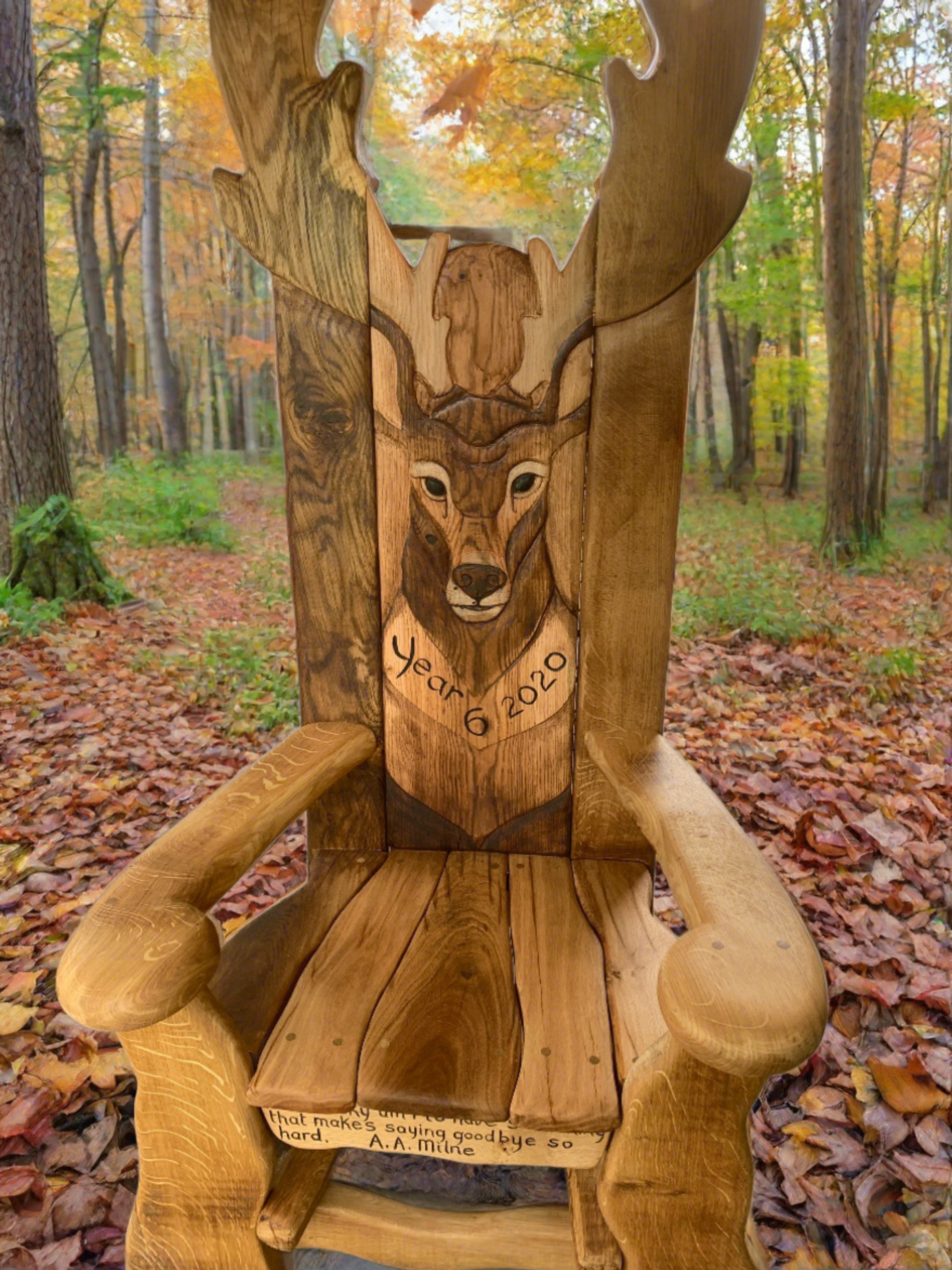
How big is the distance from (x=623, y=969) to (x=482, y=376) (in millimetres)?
982

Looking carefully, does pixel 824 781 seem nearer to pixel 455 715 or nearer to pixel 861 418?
pixel 455 715

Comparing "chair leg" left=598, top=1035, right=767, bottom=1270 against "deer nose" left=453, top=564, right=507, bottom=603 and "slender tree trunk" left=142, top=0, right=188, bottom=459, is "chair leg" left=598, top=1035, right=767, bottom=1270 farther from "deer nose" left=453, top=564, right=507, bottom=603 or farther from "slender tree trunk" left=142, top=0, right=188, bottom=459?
"slender tree trunk" left=142, top=0, right=188, bottom=459

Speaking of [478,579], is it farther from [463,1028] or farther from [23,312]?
[23,312]

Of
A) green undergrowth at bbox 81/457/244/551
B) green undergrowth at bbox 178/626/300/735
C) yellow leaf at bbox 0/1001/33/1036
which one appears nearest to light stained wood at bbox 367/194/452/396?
yellow leaf at bbox 0/1001/33/1036

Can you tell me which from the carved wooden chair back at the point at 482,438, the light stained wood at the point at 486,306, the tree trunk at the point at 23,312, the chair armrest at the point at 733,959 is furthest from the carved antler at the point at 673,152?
the tree trunk at the point at 23,312

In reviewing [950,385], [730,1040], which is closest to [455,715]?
[730,1040]

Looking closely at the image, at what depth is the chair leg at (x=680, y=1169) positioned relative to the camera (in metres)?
0.92

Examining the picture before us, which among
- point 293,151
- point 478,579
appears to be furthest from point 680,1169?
point 293,151

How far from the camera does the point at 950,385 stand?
21.8 ft

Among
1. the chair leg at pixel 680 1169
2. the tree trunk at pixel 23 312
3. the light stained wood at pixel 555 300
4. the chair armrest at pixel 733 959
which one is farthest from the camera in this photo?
the tree trunk at pixel 23 312

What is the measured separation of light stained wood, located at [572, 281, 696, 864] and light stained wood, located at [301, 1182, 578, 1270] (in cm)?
59

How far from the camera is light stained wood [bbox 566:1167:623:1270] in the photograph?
108 cm

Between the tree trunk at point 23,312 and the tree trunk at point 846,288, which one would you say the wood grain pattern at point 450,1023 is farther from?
the tree trunk at point 846,288

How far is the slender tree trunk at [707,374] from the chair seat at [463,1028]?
10.3m
